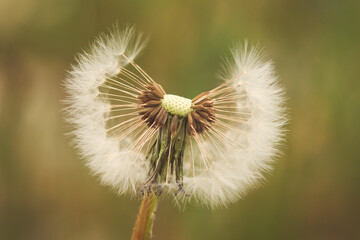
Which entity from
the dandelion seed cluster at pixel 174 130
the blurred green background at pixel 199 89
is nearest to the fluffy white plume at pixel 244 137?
the dandelion seed cluster at pixel 174 130

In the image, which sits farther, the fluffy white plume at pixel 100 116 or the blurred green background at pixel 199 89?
the blurred green background at pixel 199 89

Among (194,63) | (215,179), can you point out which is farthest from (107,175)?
(194,63)

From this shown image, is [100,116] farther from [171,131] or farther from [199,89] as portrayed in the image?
[199,89]

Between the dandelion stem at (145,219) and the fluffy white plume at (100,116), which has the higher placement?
the fluffy white plume at (100,116)

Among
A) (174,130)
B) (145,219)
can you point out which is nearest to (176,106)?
(174,130)

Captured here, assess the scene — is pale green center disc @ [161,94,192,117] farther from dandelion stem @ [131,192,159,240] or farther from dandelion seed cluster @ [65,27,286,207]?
dandelion stem @ [131,192,159,240]

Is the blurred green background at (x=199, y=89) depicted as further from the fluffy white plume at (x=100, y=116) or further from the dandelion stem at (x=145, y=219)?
the dandelion stem at (x=145, y=219)

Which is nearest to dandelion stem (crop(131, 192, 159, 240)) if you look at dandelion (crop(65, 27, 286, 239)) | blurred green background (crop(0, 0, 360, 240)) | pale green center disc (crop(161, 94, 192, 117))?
dandelion (crop(65, 27, 286, 239))

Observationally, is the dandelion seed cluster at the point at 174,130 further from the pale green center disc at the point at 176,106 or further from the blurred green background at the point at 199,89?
the blurred green background at the point at 199,89
